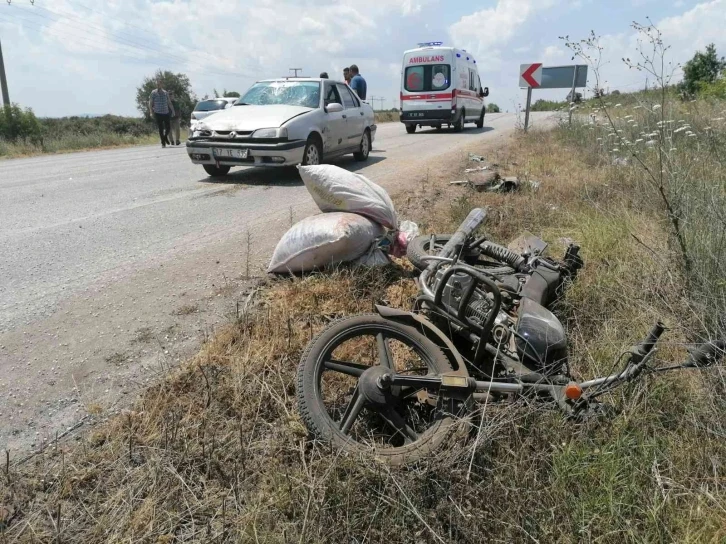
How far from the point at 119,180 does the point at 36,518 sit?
822 cm

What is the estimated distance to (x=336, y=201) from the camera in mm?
4449

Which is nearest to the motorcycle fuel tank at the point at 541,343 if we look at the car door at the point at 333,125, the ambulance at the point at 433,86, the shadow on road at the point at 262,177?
the shadow on road at the point at 262,177

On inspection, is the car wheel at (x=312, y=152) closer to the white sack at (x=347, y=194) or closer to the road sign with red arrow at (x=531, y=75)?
the white sack at (x=347, y=194)

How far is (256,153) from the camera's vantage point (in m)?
8.20

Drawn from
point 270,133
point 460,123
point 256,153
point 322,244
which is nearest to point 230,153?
point 256,153

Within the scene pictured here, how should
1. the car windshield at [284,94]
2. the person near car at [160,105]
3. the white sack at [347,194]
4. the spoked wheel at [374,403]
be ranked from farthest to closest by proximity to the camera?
the person near car at [160,105]
the car windshield at [284,94]
the white sack at [347,194]
the spoked wheel at [374,403]

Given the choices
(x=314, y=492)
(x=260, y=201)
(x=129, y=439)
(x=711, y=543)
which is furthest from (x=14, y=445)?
(x=260, y=201)

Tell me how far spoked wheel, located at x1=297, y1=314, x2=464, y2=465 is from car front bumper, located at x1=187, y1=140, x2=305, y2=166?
19.9ft

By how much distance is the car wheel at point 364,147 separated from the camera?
1123 centimetres

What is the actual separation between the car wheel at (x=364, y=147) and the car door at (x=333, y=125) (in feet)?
3.33

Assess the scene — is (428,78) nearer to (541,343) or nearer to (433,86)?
(433,86)

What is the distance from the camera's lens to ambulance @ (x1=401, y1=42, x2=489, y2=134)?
63.5 ft

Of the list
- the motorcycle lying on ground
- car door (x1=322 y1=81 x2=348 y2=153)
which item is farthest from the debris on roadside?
car door (x1=322 y1=81 x2=348 y2=153)

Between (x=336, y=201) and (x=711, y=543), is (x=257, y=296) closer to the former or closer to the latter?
(x=336, y=201)
